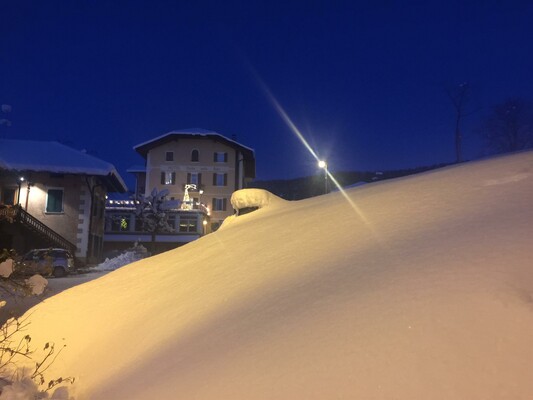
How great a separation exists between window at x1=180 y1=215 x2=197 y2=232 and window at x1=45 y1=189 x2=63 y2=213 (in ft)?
45.4

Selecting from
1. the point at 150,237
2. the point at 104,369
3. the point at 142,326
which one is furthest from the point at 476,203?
the point at 150,237

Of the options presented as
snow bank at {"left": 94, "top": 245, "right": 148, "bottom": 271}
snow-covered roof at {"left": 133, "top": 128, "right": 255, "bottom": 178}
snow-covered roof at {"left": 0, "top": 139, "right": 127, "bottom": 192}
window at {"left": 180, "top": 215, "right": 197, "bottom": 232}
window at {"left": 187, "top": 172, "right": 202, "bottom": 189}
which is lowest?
snow bank at {"left": 94, "top": 245, "right": 148, "bottom": 271}

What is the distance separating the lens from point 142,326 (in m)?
5.63

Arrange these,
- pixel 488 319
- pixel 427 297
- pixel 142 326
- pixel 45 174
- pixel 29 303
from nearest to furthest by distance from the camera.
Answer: pixel 488 319
pixel 427 297
pixel 142 326
pixel 29 303
pixel 45 174

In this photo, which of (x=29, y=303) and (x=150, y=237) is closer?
(x=29, y=303)

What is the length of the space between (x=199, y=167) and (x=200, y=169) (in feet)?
0.76

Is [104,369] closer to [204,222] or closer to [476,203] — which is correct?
[476,203]

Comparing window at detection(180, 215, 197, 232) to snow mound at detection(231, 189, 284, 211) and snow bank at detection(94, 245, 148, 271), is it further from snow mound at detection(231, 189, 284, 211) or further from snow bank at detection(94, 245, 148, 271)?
snow mound at detection(231, 189, 284, 211)

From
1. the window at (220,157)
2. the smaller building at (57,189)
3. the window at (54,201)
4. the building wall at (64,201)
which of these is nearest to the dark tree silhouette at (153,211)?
the smaller building at (57,189)

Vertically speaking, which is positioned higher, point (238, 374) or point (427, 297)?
point (427, 297)

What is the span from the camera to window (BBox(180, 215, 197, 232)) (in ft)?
134

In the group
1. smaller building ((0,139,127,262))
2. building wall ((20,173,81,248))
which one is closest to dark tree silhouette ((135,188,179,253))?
smaller building ((0,139,127,262))

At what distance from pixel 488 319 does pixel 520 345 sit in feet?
0.89

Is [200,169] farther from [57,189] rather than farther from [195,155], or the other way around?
[57,189]
